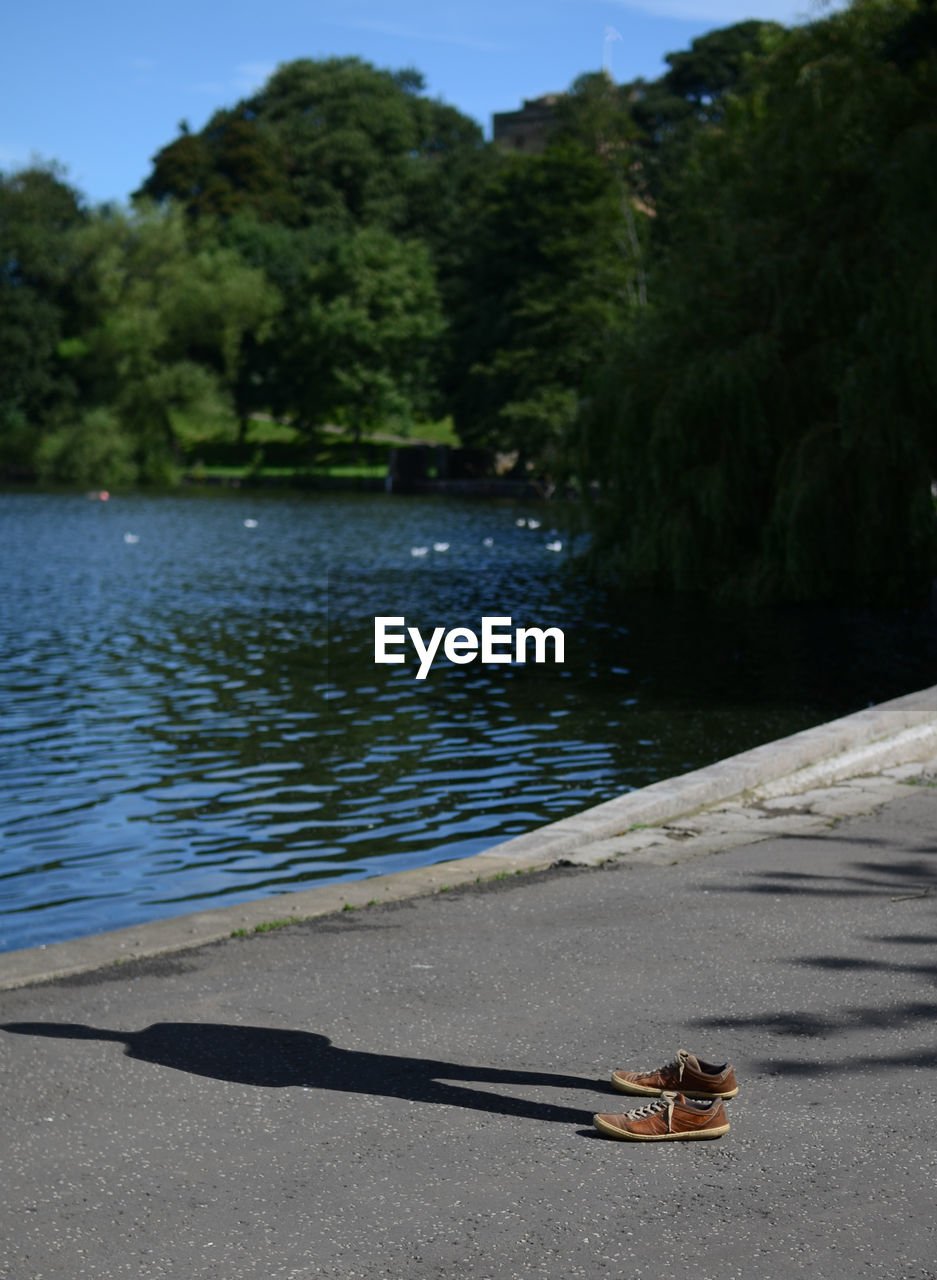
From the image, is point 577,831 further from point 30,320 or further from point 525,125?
point 525,125

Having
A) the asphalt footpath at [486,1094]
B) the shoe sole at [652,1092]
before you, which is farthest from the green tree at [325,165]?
the shoe sole at [652,1092]

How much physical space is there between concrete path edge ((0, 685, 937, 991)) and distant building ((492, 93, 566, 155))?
129 m

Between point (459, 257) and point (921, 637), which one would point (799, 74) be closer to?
point (921, 637)

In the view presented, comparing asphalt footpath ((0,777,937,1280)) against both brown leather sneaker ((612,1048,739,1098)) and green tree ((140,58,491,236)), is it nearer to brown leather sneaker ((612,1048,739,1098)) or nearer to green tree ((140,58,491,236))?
brown leather sneaker ((612,1048,739,1098))

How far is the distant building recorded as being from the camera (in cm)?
13450

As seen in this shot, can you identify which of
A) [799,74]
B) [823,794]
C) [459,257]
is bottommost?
[823,794]

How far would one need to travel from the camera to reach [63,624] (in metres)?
24.1

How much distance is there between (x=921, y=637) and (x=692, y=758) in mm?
8984

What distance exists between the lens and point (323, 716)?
1584 cm

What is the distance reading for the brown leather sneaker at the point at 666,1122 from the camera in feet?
14.3

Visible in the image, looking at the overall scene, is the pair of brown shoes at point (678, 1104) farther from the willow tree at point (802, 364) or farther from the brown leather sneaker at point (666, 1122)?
the willow tree at point (802, 364)

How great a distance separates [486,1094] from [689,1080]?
2.07ft

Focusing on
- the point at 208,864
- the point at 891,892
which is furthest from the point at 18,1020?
the point at 208,864

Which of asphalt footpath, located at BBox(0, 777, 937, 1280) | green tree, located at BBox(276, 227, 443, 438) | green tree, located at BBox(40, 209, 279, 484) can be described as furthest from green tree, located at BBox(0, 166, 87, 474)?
asphalt footpath, located at BBox(0, 777, 937, 1280)
